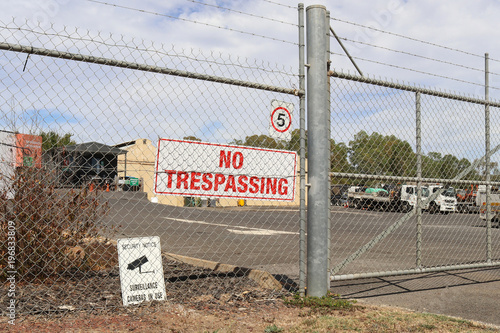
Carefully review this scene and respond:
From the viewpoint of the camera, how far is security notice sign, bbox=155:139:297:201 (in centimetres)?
437

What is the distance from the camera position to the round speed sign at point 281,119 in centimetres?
474

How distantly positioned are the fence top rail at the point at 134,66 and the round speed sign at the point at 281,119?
0.72 feet

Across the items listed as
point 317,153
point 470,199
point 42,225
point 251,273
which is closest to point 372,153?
point 317,153

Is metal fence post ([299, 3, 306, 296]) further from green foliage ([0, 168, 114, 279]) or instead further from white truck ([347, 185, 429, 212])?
green foliage ([0, 168, 114, 279])

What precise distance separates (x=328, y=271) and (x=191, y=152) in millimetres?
1910

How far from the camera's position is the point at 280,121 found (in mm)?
4762

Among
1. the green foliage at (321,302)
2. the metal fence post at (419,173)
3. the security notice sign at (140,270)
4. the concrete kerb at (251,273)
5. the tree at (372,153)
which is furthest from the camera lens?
the tree at (372,153)

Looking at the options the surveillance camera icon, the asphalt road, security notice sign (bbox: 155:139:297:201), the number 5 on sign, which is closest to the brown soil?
the surveillance camera icon

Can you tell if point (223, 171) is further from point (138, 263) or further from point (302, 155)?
point (138, 263)

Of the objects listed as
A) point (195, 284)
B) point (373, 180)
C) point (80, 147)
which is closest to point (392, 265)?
point (373, 180)

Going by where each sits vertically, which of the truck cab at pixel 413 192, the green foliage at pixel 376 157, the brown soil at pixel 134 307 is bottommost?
the brown soil at pixel 134 307

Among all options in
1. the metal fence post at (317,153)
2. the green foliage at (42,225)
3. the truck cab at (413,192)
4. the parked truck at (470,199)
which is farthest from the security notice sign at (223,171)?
the parked truck at (470,199)

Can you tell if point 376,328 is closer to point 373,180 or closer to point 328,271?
point 328,271

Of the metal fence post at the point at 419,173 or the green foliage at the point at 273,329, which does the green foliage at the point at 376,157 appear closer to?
the metal fence post at the point at 419,173
